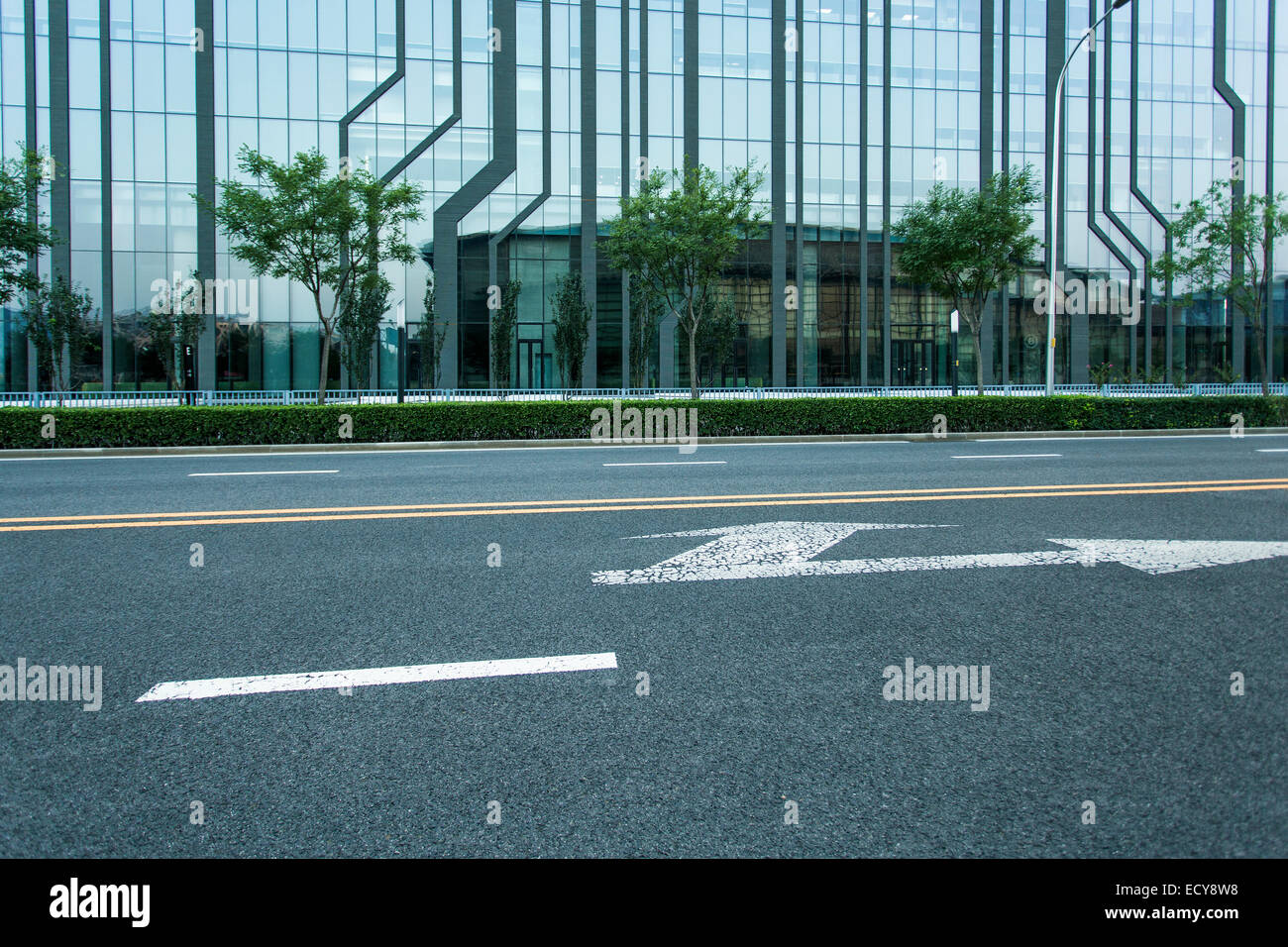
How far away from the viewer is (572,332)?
38.0m

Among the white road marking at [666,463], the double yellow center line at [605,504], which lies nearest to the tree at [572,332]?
the white road marking at [666,463]

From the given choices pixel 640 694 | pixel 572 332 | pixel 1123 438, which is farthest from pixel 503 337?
pixel 640 694

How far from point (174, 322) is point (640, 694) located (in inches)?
1441

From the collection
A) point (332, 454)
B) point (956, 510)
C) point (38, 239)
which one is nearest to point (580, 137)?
point (38, 239)

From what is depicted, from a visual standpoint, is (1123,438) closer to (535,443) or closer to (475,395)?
(535,443)

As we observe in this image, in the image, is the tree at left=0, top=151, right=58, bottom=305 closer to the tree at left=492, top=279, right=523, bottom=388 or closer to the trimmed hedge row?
the trimmed hedge row

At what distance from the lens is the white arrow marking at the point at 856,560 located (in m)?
5.93

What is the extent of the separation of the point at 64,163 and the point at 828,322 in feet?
108

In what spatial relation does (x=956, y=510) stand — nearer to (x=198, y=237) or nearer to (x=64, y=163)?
(x=198, y=237)

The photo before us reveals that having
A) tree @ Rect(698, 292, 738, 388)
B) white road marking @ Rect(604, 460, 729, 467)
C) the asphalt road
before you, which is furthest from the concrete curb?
tree @ Rect(698, 292, 738, 388)

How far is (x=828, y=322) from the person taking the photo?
42.5m

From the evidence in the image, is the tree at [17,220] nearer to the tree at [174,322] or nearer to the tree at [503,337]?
the tree at [174,322]

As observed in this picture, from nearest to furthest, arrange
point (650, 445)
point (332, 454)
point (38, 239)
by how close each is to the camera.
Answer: point (332, 454), point (650, 445), point (38, 239)

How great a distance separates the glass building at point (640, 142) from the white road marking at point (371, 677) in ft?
113
